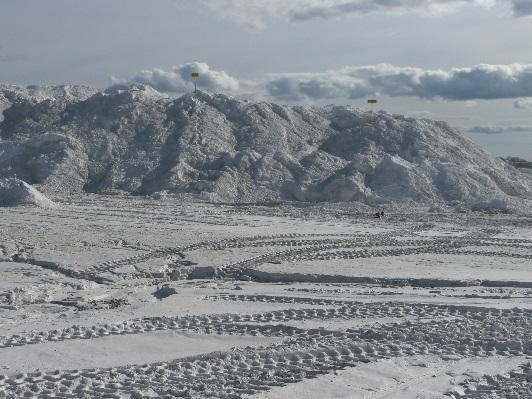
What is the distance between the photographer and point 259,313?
10.2 m

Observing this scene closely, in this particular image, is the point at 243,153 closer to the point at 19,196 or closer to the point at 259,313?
the point at 19,196

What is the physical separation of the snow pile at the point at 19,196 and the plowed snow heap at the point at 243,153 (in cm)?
500

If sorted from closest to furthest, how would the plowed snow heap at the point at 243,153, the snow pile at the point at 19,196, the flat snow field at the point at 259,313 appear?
1. the flat snow field at the point at 259,313
2. the snow pile at the point at 19,196
3. the plowed snow heap at the point at 243,153

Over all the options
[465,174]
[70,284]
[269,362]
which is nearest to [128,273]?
[70,284]

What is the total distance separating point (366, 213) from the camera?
25750 mm

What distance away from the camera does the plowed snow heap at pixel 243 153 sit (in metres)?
29.9

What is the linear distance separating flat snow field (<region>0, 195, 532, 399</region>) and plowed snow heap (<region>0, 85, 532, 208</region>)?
9.87 meters

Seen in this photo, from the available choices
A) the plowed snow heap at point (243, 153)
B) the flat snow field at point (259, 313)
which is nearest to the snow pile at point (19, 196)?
the flat snow field at point (259, 313)

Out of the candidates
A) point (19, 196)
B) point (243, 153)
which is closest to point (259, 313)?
point (19, 196)

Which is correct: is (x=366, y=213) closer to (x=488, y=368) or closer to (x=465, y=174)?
(x=465, y=174)

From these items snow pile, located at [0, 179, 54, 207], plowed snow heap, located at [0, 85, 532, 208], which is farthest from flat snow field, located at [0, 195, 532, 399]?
plowed snow heap, located at [0, 85, 532, 208]

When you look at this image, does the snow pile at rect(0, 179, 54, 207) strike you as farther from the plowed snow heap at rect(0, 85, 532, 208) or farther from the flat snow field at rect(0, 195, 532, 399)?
the plowed snow heap at rect(0, 85, 532, 208)

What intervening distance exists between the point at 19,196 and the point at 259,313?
16.9 meters

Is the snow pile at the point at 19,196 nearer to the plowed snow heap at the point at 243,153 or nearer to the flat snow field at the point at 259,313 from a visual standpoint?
the flat snow field at the point at 259,313
